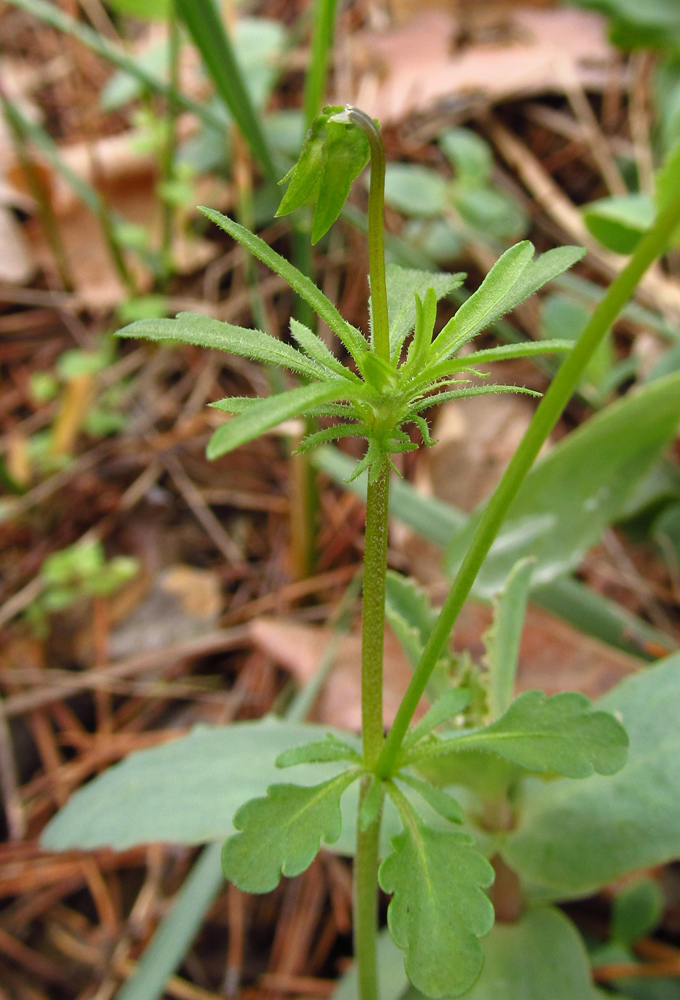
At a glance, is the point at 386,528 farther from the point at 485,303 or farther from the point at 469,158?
the point at 469,158

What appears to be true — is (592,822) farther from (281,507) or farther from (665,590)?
(281,507)

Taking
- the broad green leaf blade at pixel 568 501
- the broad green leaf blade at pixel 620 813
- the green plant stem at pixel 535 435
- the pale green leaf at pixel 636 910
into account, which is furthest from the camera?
the broad green leaf blade at pixel 568 501

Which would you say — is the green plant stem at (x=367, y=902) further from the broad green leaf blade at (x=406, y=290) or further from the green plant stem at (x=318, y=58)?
the green plant stem at (x=318, y=58)

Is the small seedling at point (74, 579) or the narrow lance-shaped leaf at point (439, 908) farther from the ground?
the small seedling at point (74, 579)

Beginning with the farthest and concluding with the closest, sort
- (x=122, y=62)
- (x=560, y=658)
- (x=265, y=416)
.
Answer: (x=122, y=62) < (x=560, y=658) < (x=265, y=416)

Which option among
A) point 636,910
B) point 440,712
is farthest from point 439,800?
point 636,910

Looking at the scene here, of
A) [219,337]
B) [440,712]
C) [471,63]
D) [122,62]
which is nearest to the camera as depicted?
[219,337]

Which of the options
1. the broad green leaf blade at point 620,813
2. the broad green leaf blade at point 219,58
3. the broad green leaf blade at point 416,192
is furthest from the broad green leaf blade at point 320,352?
the broad green leaf blade at point 416,192
